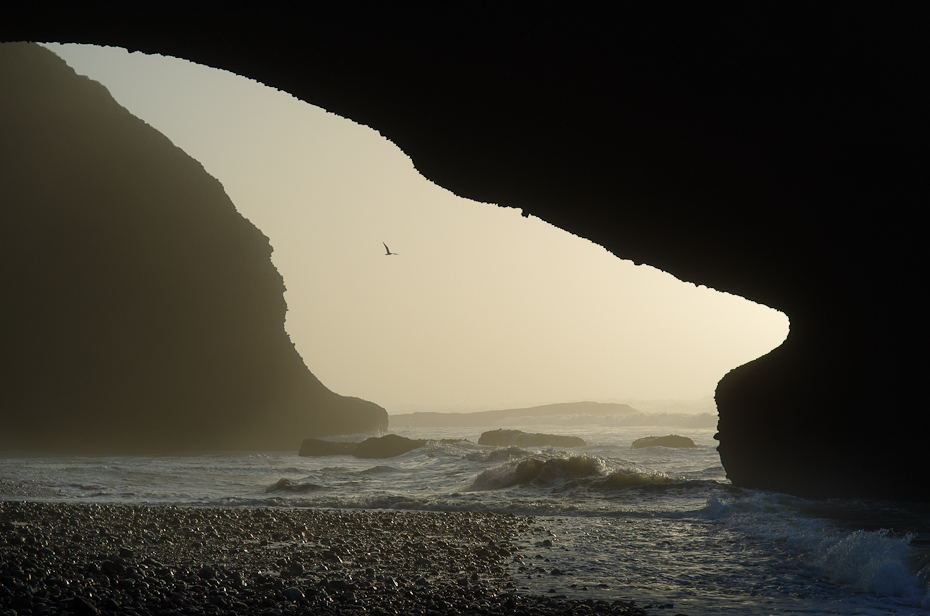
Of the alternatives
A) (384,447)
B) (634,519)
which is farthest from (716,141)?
(384,447)

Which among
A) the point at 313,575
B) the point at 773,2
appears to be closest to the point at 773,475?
the point at 773,2

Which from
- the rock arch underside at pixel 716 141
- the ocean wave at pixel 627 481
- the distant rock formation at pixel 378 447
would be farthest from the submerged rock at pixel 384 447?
the rock arch underside at pixel 716 141

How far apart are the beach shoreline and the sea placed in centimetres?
55

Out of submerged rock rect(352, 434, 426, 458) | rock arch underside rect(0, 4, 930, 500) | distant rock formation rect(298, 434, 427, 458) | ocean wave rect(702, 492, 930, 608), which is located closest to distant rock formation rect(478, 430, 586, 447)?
distant rock formation rect(298, 434, 427, 458)

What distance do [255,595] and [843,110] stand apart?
8939mm

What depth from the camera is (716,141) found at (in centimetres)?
858

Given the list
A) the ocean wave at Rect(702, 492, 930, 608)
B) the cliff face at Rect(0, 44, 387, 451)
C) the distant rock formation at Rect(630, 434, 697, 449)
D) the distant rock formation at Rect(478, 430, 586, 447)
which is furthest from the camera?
the distant rock formation at Rect(478, 430, 586, 447)

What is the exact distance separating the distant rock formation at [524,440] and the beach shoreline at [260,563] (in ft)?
77.1

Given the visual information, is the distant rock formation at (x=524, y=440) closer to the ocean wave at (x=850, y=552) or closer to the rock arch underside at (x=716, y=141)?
the rock arch underside at (x=716, y=141)

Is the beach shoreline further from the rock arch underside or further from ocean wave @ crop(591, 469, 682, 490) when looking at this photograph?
the rock arch underside

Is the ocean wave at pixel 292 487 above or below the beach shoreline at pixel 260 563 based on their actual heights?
below

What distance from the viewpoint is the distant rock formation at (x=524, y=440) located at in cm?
3269

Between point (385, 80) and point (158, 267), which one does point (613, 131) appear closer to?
point (385, 80)

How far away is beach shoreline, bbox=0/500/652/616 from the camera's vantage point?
4.49 meters
